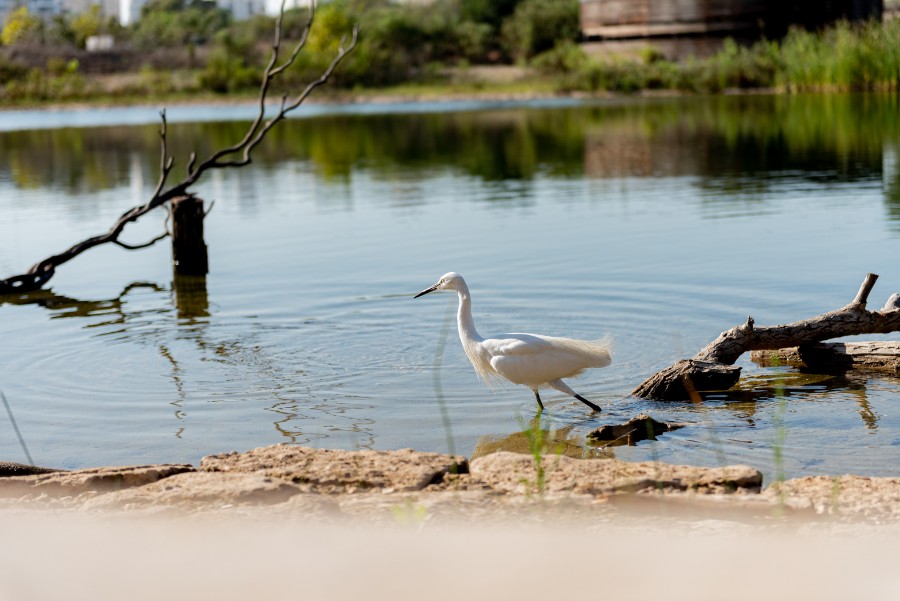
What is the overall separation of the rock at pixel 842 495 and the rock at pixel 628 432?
1.39 m

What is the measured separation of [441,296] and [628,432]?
16.5ft

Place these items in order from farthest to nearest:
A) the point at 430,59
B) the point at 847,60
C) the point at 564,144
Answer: the point at 430,59 < the point at 847,60 < the point at 564,144

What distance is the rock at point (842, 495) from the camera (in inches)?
191

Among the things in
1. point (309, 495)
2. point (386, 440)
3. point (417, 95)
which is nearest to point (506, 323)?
point (386, 440)

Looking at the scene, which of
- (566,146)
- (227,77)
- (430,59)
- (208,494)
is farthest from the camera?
(430,59)

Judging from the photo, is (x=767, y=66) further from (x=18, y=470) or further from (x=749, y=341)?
(x=18, y=470)

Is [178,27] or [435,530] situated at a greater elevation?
[178,27]

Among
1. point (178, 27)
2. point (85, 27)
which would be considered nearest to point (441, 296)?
point (178, 27)

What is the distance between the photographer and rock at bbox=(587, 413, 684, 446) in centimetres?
692

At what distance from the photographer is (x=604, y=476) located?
542 centimetres

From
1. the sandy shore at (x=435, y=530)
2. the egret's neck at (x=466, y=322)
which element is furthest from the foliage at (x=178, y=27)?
the sandy shore at (x=435, y=530)

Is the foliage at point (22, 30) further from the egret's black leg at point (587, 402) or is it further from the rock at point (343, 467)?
the rock at point (343, 467)

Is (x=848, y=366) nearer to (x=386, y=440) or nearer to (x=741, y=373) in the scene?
(x=741, y=373)

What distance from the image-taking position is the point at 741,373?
848 centimetres
